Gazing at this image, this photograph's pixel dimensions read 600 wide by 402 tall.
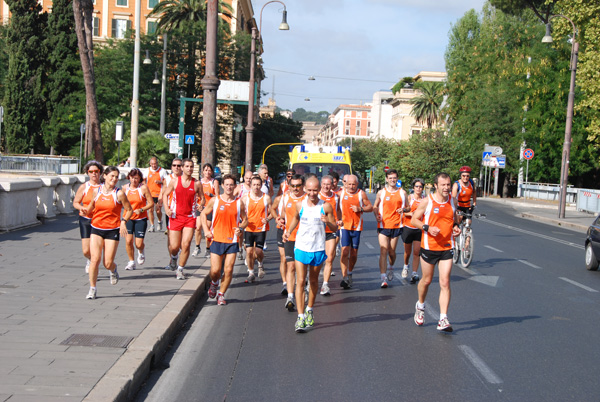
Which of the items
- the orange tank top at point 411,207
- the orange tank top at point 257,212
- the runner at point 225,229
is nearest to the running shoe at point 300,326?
the runner at point 225,229

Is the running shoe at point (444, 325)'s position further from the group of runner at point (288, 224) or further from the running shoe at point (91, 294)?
the running shoe at point (91, 294)

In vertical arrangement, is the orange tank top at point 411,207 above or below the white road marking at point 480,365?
above

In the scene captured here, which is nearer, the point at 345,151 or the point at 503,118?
the point at 345,151

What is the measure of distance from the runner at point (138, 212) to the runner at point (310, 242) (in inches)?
167

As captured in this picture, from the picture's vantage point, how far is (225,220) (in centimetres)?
933

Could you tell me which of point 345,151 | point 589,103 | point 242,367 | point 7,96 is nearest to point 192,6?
point 7,96

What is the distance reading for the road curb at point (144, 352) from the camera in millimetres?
5078

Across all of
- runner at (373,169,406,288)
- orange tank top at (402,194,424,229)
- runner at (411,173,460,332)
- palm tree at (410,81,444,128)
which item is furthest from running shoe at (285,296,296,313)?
palm tree at (410,81,444,128)

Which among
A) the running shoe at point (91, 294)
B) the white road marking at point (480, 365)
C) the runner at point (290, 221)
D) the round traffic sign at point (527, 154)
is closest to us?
the white road marking at point (480, 365)

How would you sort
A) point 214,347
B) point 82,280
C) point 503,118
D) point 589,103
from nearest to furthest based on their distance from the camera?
point 214,347
point 82,280
point 589,103
point 503,118

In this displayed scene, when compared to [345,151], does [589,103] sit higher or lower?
higher

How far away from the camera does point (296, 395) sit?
18.4ft

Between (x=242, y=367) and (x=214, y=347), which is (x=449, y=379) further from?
(x=214, y=347)

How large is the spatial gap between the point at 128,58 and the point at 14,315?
45.9 metres
